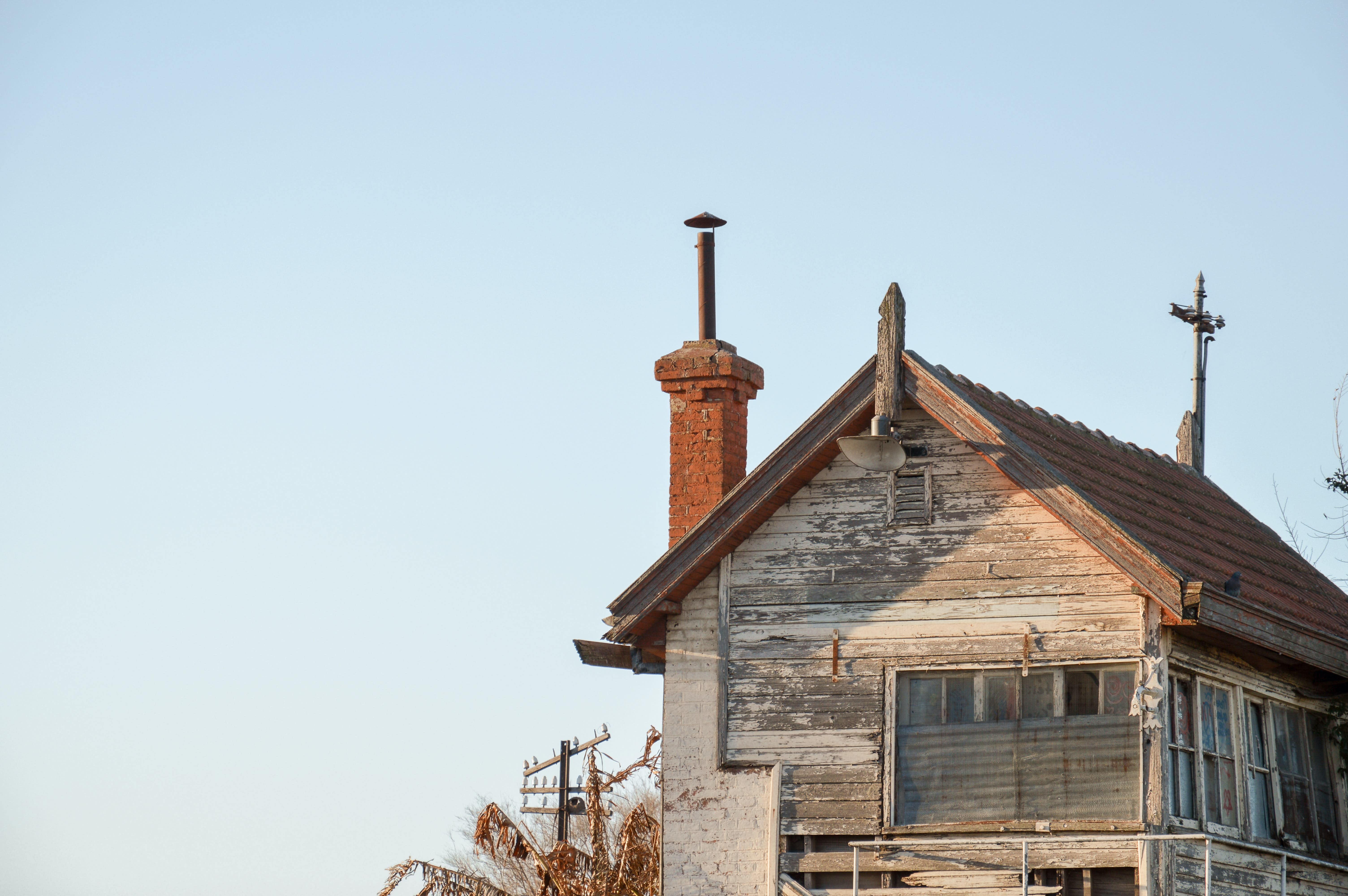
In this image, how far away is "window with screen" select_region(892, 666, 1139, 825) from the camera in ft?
48.4

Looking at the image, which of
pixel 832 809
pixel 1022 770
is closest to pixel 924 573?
pixel 1022 770

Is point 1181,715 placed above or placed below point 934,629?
below

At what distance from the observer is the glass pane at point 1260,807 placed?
51.7 feet

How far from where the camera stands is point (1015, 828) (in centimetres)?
1487

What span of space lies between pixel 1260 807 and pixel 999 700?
2.75 meters

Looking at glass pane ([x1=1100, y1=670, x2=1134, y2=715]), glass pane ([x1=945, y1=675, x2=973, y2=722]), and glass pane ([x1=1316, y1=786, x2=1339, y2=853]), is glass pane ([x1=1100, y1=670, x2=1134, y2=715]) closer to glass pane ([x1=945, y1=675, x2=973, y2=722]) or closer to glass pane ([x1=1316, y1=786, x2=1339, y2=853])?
glass pane ([x1=945, y1=675, x2=973, y2=722])

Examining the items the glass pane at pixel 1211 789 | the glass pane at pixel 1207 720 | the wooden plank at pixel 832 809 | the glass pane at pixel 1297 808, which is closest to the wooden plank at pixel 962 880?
the wooden plank at pixel 832 809

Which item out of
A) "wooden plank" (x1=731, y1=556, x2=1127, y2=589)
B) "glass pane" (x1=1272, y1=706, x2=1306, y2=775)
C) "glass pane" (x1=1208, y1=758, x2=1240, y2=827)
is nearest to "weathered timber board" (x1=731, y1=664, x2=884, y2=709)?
"wooden plank" (x1=731, y1=556, x2=1127, y2=589)

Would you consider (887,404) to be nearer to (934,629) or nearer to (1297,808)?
(934,629)

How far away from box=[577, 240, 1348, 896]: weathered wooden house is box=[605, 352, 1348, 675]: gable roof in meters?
0.03

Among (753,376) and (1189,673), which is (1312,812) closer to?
(1189,673)

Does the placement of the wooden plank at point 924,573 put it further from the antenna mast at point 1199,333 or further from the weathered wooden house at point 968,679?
the antenna mast at point 1199,333

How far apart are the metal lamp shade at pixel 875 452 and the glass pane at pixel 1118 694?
2.59m

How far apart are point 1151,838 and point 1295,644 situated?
2.63m
